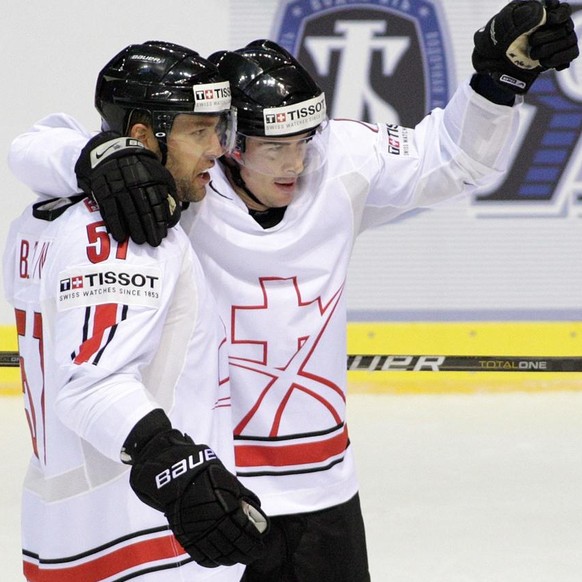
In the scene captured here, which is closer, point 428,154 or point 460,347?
point 428,154

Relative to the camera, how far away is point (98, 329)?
158 centimetres

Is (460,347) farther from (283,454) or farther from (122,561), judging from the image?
(122,561)

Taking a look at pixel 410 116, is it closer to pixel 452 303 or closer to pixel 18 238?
pixel 452 303

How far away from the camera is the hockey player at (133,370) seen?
4.90 feet

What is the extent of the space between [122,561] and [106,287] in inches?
15.5

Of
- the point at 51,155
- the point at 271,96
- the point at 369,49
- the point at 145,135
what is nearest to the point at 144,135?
the point at 145,135

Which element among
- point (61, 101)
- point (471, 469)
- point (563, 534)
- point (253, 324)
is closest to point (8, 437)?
point (61, 101)

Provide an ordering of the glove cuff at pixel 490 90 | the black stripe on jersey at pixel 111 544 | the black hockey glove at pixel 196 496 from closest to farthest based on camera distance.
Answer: the black hockey glove at pixel 196 496 < the black stripe on jersey at pixel 111 544 < the glove cuff at pixel 490 90

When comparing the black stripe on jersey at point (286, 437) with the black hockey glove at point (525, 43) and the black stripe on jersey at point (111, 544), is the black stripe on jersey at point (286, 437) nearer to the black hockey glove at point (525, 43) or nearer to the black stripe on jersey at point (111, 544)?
the black stripe on jersey at point (111, 544)

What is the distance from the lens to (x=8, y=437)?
411 cm

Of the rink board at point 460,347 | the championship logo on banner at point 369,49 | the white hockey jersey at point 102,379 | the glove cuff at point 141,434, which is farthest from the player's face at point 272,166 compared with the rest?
the rink board at point 460,347

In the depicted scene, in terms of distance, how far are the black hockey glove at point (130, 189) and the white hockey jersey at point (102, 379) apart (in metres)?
0.02

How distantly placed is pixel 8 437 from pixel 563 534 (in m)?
1.81

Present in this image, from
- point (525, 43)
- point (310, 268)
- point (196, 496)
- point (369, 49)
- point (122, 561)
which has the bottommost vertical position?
point (369, 49)
